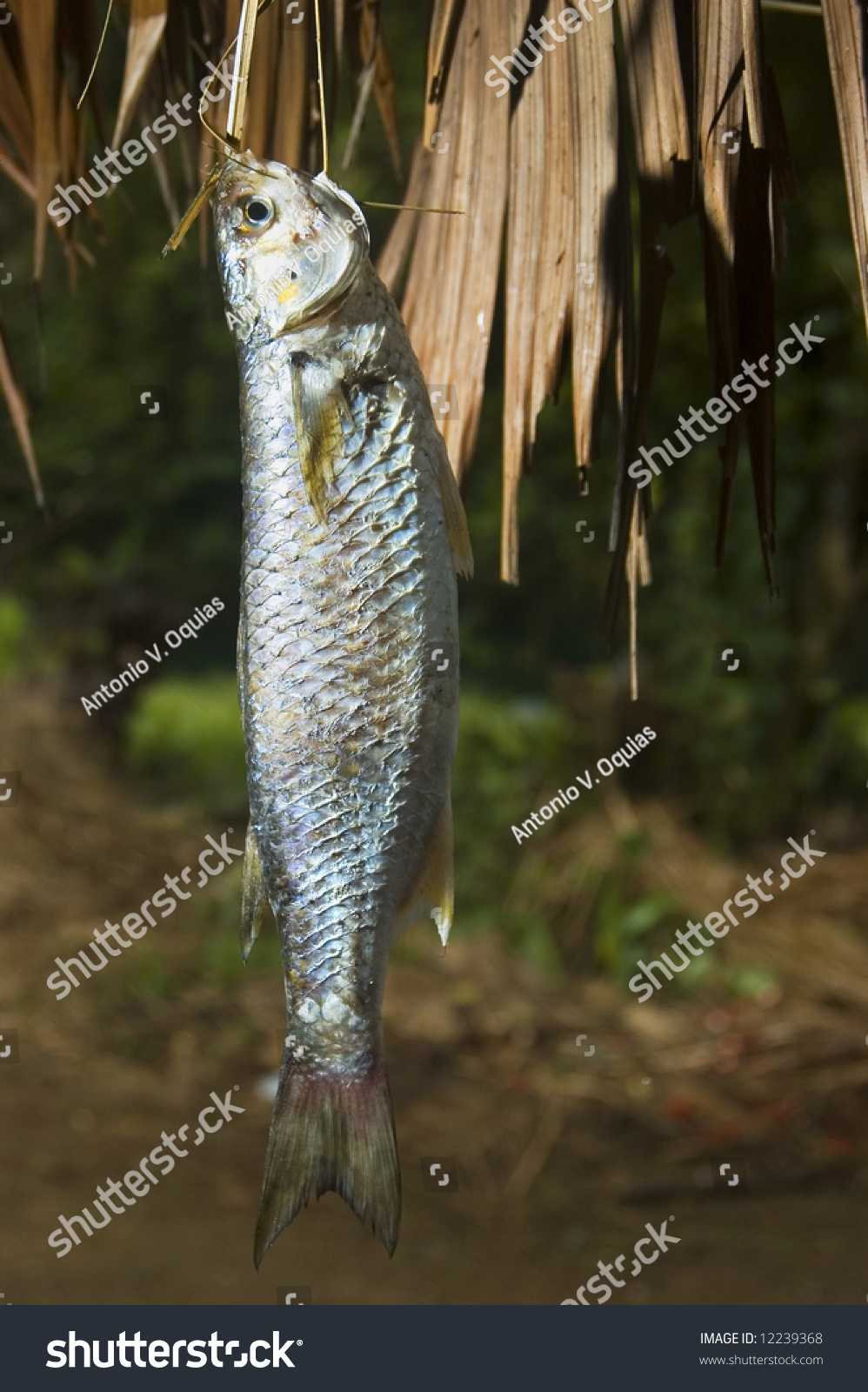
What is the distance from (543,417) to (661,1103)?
345 centimetres

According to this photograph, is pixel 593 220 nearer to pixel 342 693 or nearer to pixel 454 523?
pixel 454 523

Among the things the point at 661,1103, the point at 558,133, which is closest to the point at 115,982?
the point at 661,1103

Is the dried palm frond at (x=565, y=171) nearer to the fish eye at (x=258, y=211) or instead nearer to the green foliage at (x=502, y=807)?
the fish eye at (x=258, y=211)

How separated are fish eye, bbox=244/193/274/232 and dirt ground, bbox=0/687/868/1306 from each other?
3288mm

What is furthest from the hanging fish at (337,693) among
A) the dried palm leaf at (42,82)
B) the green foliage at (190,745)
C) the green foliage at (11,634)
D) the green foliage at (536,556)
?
the green foliage at (190,745)

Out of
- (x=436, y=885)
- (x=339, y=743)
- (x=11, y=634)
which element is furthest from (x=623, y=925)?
(x=339, y=743)

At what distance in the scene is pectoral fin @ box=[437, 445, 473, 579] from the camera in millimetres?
1186

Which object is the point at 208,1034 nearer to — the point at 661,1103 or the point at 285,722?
the point at 661,1103

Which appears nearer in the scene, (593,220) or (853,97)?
(853,97)

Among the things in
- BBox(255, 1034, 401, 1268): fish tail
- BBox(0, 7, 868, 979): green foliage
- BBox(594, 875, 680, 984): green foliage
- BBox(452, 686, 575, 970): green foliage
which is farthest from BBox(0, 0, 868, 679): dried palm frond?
BBox(452, 686, 575, 970): green foliage

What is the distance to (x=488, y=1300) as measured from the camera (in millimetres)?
3779

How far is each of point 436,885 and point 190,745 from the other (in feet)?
23.6

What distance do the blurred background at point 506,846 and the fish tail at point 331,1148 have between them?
3.02 meters

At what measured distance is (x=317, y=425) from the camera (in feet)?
3.64
